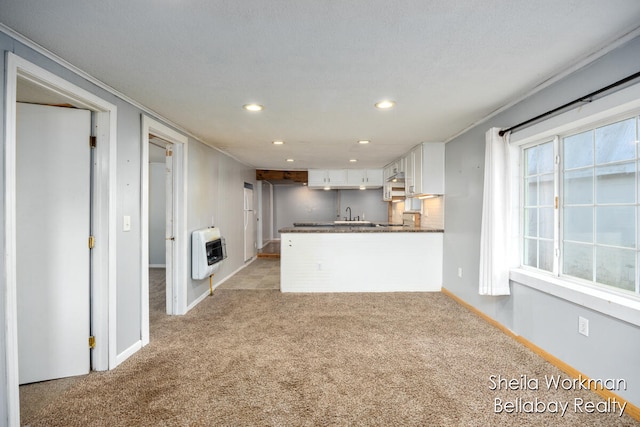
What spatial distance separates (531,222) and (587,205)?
0.61 m

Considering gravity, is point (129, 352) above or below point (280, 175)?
below

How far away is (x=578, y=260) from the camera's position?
224 cm

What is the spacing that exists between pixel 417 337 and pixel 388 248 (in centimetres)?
179

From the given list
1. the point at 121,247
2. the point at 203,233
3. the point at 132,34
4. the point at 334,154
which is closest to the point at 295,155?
the point at 334,154

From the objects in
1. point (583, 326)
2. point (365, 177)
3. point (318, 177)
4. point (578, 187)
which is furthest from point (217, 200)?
point (583, 326)

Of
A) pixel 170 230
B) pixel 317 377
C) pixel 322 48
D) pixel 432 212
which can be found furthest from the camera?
pixel 432 212

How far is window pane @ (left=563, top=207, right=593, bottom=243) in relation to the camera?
213cm

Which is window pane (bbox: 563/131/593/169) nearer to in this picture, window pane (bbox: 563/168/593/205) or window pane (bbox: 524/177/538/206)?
window pane (bbox: 563/168/593/205)

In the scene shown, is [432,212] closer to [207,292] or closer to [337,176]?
[337,176]

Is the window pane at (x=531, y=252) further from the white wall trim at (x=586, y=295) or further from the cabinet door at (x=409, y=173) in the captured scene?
the cabinet door at (x=409, y=173)

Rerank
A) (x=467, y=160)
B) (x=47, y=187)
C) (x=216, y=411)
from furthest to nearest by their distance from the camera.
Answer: (x=467, y=160) → (x=47, y=187) → (x=216, y=411)

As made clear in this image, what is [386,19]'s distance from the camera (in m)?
1.52

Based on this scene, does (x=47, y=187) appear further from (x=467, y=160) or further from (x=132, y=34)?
(x=467, y=160)

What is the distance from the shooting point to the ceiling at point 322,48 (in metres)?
1.45
